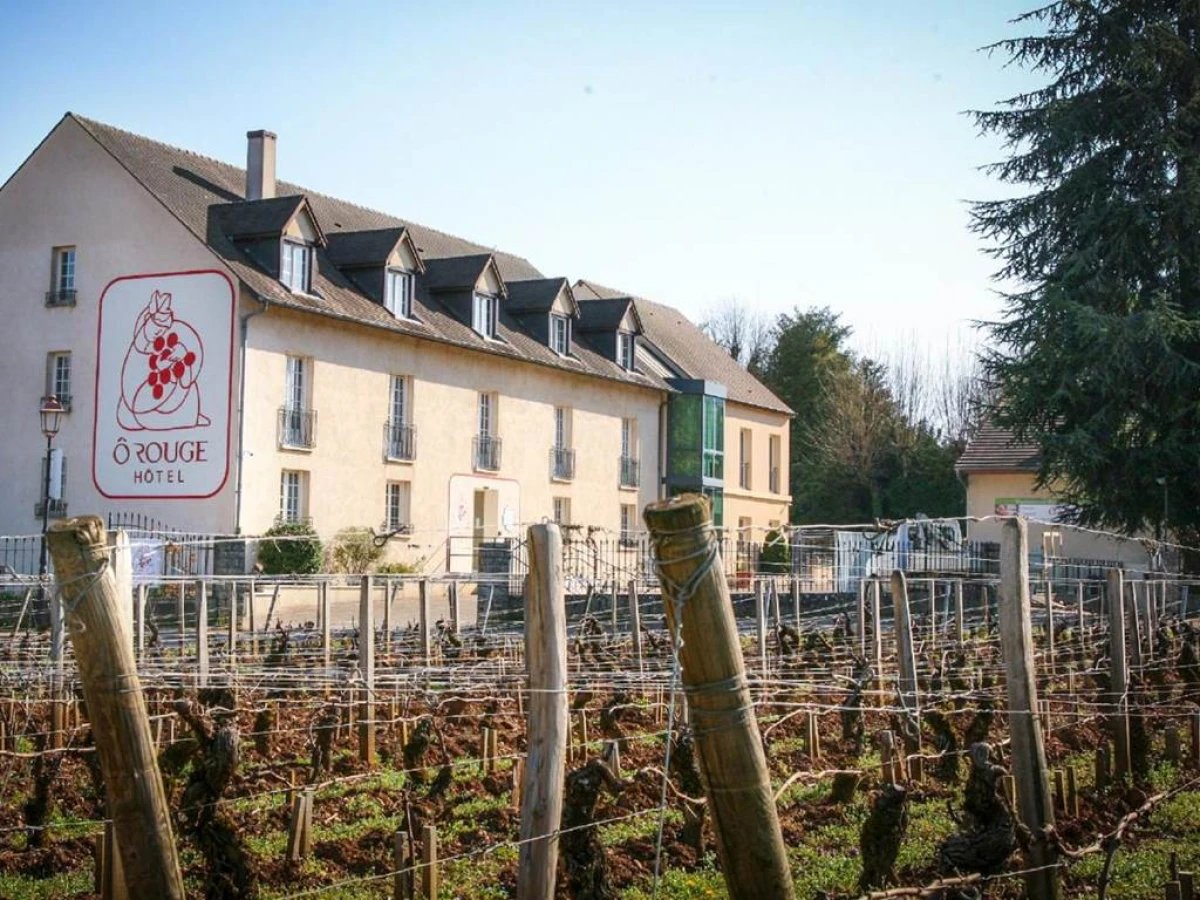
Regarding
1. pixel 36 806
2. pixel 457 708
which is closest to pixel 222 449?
pixel 457 708

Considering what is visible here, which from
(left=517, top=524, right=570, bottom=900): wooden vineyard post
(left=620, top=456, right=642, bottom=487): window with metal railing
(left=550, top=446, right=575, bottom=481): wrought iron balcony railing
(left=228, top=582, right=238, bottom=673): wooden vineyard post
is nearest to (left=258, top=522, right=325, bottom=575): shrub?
(left=550, top=446, right=575, bottom=481): wrought iron balcony railing

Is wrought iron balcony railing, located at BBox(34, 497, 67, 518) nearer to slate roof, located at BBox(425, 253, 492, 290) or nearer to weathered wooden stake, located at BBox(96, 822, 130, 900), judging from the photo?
slate roof, located at BBox(425, 253, 492, 290)

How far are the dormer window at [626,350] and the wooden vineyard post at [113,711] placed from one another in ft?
131

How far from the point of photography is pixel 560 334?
43.0m

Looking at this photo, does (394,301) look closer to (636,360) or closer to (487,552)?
(487,552)

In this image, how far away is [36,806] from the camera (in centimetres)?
926

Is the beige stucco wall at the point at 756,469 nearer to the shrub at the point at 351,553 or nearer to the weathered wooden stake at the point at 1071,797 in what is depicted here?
the shrub at the point at 351,553

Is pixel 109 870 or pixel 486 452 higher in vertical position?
pixel 486 452

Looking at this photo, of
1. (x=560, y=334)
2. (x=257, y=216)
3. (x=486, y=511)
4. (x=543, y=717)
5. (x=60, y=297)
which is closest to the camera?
(x=543, y=717)

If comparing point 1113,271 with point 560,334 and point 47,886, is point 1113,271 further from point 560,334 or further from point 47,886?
point 47,886

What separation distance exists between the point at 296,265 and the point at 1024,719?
92.3 ft

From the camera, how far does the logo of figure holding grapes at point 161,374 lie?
3188 centimetres

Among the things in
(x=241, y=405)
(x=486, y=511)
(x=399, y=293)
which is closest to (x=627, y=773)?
(x=241, y=405)

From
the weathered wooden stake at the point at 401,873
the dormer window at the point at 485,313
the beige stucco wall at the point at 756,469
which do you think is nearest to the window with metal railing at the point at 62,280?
the dormer window at the point at 485,313
